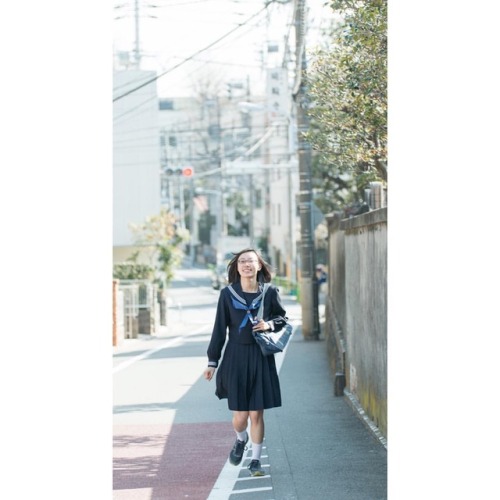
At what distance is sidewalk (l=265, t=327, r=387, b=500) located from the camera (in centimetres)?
847

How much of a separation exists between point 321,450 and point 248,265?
7.42 ft

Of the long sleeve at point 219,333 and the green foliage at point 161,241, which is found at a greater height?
the green foliage at point 161,241

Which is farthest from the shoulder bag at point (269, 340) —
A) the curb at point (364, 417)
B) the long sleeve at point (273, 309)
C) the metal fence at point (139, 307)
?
the metal fence at point (139, 307)

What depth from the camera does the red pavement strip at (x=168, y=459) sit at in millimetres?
8523

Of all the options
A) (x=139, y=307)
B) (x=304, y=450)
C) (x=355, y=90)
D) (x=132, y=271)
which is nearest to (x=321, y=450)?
(x=304, y=450)

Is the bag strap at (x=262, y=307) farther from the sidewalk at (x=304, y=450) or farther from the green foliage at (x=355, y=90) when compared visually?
the green foliage at (x=355, y=90)

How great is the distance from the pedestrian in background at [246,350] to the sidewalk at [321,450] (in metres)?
0.52

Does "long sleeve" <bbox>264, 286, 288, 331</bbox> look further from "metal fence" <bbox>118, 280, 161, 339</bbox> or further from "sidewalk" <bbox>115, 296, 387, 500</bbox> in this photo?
"metal fence" <bbox>118, 280, 161, 339</bbox>

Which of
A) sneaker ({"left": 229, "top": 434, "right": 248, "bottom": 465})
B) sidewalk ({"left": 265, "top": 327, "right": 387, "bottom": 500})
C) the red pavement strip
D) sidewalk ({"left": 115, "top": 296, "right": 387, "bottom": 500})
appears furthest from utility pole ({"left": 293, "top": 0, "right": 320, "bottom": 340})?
sneaker ({"left": 229, "top": 434, "right": 248, "bottom": 465})

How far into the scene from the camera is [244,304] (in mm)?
8820

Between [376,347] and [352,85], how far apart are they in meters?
2.38

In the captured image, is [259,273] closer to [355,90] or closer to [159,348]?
[355,90]
